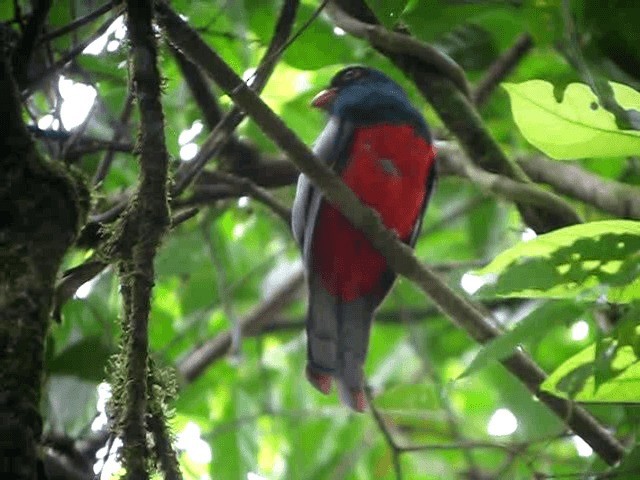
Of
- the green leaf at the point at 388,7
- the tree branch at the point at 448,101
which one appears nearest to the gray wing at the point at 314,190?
the tree branch at the point at 448,101

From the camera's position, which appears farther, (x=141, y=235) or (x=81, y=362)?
(x=81, y=362)

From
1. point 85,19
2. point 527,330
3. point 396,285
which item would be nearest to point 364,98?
point 396,285

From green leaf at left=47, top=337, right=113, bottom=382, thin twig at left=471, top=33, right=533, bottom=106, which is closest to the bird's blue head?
thin twig at left=471, top=33, right=533, bottom=106

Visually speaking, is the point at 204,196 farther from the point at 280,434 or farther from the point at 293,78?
the point at 280,434

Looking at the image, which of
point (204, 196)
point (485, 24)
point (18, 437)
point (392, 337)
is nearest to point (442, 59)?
point (485, 24)

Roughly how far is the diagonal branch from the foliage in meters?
0.10

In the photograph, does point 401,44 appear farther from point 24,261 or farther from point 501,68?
point 24,261

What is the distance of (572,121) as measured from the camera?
5.91 feet

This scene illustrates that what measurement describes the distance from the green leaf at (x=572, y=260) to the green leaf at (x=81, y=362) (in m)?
1.51

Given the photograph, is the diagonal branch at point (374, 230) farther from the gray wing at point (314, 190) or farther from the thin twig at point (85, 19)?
the gray wing at point (314, 190)

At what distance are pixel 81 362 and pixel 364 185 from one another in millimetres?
1661

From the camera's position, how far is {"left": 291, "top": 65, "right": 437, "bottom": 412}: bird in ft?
14.0

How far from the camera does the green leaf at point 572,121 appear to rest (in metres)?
1.76

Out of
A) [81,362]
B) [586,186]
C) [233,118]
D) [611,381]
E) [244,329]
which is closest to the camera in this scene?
[611,381]
